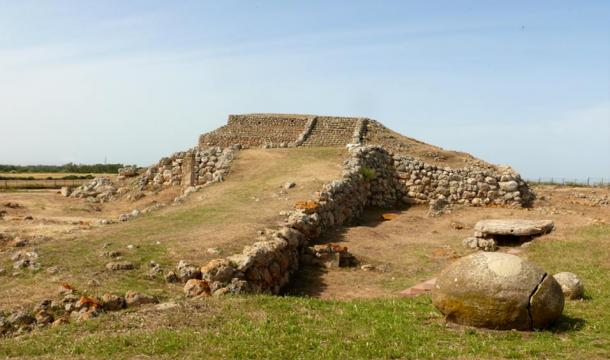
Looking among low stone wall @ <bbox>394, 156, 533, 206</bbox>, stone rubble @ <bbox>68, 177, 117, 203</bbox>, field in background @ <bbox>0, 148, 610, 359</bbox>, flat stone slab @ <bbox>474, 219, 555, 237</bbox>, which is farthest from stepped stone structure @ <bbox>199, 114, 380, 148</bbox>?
flat stone slab @ <bbox>474, 219, 555, 237</bbox>

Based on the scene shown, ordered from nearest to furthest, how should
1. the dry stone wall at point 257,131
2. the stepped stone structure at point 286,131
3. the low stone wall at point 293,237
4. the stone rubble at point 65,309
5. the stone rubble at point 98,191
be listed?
the stone rubble at point 65,309
the low stone wall at point 293,237
the stone rubble at point 98,191
the stepped stone structure at point 286,131
the dry stone wall at point 257,131

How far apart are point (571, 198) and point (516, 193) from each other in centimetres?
778

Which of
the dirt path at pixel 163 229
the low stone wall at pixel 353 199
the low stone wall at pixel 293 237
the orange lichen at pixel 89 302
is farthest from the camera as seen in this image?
the low stone wall at pixel 353 199

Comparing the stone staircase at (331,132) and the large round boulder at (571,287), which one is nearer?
the large round boulder at (571,287)

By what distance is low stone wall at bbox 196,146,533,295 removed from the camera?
39.2 ft

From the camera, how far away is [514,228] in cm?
1797

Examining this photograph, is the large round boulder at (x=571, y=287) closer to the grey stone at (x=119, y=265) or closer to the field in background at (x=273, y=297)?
the field in background at (x=273, y=297)

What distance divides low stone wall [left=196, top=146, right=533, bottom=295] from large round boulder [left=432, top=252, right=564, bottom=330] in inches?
167

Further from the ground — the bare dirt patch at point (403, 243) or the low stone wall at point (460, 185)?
the low stone wall at point (460, 185)

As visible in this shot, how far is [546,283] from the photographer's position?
823 cm

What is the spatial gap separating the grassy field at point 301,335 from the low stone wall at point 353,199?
2.00m

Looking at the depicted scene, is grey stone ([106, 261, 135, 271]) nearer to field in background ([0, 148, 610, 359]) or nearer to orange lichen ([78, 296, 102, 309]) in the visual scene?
field in background ([0, 148, 610, 359])

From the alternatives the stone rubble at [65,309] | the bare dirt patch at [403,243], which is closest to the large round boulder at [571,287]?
the bare dirt patch at [403,243]

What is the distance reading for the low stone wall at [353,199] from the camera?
12.0 m
